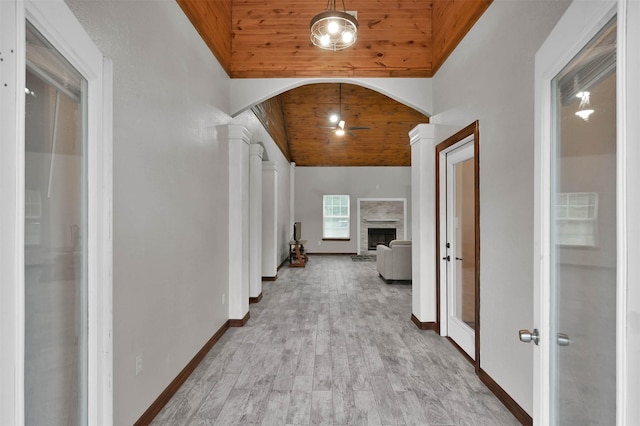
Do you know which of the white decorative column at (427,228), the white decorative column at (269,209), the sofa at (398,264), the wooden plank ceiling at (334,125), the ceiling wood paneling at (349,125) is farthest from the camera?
the ceiling wood paneling at (349,125)

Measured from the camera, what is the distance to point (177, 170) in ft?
8.52

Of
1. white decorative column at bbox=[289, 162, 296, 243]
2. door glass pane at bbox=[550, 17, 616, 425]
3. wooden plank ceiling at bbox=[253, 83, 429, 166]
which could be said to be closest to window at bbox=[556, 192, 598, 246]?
door glass pane at bbox=[550, 17, 616, 425]

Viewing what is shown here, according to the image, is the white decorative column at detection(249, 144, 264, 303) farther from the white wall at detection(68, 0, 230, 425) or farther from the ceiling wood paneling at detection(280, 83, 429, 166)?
the ceiling wood paneling at detection(280, 83, 429, 166)

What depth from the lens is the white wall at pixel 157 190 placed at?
186cm

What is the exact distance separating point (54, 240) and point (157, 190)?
108 cm

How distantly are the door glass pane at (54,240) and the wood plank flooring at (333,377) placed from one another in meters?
1.15

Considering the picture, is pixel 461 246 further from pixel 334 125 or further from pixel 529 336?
pixel 334 125

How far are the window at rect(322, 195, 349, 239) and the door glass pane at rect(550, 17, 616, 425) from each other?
33.4 feet

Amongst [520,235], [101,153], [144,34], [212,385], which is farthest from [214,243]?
[520,235]

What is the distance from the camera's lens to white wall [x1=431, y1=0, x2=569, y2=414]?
2.12m

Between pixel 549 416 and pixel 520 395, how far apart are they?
1.26 metres

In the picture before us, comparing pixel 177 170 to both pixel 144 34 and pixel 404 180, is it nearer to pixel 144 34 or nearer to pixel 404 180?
pixel 144 34

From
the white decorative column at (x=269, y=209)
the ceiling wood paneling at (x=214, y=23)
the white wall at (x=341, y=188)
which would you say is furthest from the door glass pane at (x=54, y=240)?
the white wall at (x=341, y=188)

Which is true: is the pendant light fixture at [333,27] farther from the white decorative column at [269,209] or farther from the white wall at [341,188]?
the white wall at [341,188]
